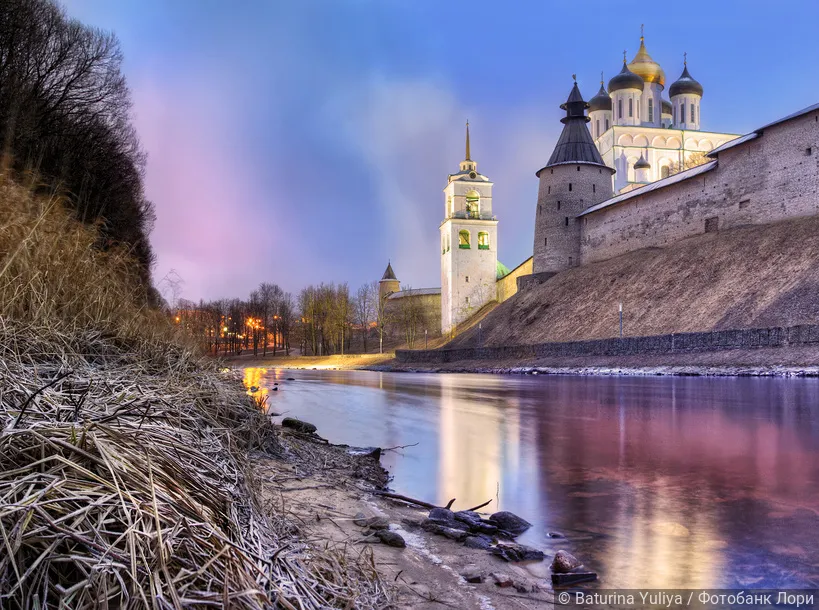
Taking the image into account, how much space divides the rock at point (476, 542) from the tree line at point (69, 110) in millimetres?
16384

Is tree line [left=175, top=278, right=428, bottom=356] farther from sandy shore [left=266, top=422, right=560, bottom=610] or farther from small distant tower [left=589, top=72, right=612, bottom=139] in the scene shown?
sandy shore [left=266, top=422, right=560, bottom=610]

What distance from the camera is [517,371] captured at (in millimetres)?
34125

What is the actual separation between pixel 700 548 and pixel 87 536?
12.1 feet

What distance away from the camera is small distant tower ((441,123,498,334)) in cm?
7181

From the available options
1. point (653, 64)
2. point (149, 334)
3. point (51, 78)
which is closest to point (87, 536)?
point (149, 334)

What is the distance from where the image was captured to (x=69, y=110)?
25250 mm

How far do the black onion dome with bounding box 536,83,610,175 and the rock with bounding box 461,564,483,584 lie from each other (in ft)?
183

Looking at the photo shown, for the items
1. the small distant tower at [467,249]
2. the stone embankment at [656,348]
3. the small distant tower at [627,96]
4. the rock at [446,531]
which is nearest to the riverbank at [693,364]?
the stone embankment at [656,348]

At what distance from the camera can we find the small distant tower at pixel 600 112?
79.9 m

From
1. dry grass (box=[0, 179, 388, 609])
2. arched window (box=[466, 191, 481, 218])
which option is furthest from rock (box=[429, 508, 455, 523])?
arched window (box=[466, 191, 481, 218])

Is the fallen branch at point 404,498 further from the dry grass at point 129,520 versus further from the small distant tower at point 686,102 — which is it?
the small distant tower at point 686,102

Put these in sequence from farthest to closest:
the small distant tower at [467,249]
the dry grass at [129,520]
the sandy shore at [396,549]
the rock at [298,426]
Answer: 1. the small distant tower at [467,249]
2. the rock at [298,426]
3. the sandy shore at [396,549]
4. the dry grass at [129,520]

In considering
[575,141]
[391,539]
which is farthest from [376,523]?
[575,141]

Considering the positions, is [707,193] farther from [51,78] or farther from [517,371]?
[51,78]
